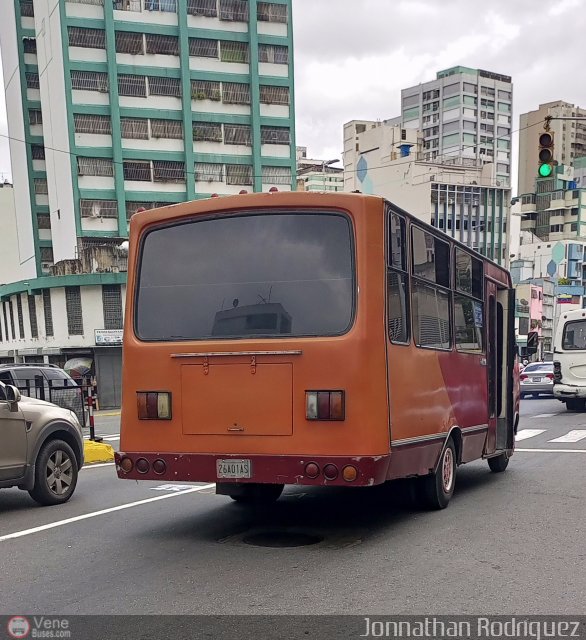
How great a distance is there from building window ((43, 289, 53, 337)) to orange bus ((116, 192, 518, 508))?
107 feet

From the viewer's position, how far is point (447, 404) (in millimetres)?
8133

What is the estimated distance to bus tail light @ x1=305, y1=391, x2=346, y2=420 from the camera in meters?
6.30

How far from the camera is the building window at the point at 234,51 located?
51781mm

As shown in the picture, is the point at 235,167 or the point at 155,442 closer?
the point at 155,442

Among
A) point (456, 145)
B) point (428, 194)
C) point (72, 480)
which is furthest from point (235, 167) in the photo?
point (456, 145)

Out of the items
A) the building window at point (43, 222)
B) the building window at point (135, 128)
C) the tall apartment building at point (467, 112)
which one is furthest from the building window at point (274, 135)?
the tall apartment building at point (467, 112)

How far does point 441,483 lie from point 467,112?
144 metres

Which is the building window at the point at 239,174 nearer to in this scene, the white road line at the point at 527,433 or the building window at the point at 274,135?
the building window at the point at 274,135

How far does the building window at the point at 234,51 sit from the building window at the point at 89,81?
8.46 meters

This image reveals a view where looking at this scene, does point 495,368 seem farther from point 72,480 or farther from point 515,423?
point 72,480

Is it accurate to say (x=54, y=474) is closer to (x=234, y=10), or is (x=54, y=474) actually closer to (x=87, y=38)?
(x=87, y=38)

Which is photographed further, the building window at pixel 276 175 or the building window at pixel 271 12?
the building window at pixel 276 175

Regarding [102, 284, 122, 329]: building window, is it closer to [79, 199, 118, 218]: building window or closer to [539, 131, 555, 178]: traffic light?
[79, 199, 118, 218]: building window

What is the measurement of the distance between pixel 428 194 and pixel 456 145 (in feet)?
197
